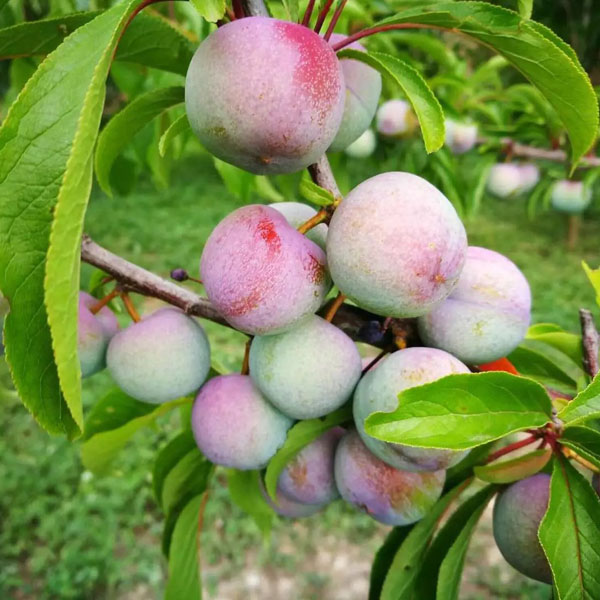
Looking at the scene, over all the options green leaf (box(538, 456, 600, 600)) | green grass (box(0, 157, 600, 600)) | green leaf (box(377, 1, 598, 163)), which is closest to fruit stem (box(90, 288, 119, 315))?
green leaf (box(377, 1, 598, 163))

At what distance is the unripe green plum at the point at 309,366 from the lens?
670 millimetres

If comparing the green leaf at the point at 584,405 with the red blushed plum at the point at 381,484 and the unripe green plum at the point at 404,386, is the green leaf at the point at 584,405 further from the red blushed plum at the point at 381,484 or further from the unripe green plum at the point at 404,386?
the red blushed plum at the point at 381,484

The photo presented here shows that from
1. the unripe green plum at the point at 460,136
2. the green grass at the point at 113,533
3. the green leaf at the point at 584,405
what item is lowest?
the green grass at the point at 113,533

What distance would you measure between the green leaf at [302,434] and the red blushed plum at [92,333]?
276 millimetres

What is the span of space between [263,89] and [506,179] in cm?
219

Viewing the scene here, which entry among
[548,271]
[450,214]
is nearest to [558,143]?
Answer: [450,214]

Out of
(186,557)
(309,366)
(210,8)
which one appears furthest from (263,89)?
(186,557)

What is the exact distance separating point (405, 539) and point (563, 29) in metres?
6.24

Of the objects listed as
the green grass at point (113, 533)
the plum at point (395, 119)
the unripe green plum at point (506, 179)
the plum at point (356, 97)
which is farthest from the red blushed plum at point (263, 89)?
the unripe green plum at point (506, 179)

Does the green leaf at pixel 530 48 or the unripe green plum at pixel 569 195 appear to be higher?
the green leaf at pixel 530 48

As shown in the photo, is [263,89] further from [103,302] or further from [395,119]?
[395,119]

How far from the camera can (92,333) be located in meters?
0.82

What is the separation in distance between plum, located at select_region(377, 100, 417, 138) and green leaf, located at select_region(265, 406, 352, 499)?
1.56 metres

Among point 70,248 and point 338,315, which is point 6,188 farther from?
point 338,315
